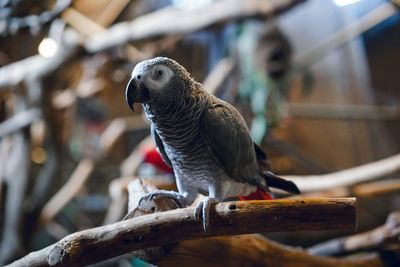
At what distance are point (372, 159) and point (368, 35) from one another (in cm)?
101

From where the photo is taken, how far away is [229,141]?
917mm

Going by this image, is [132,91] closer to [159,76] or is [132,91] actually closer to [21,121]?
[159,76]

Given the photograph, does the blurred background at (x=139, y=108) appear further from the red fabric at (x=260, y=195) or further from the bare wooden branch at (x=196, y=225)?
the bare wooden branch at (x=196, y=225)

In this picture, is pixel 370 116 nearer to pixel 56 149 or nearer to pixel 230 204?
pixel 56 149

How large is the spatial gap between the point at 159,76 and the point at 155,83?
17 mm

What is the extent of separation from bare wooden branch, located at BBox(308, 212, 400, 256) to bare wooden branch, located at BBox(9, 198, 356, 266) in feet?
2.23

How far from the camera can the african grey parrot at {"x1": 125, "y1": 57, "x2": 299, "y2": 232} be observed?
2.66ft

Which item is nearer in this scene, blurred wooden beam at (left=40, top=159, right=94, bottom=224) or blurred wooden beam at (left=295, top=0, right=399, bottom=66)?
blurred wooden beam at (left=40, top=159, right=94, bottom=224)

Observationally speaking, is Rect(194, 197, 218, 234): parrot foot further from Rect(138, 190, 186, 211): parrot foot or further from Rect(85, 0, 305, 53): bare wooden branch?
Rect(85, 0, 305, 53): bare wooden branch

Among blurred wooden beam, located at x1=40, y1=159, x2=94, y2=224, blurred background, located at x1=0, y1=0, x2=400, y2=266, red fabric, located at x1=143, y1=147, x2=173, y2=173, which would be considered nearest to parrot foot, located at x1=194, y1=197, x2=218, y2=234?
blurred background, located at x1=0, y1=0, x2=400, y2=266

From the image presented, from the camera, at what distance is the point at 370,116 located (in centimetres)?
321

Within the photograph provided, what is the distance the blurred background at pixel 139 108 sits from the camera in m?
1.85

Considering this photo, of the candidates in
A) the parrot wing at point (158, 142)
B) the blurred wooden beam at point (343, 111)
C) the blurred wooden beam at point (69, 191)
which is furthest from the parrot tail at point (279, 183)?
the blurred wooden beam at point (343, 111)

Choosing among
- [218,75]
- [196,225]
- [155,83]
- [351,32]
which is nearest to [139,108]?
[218,75]
